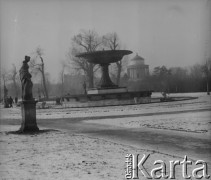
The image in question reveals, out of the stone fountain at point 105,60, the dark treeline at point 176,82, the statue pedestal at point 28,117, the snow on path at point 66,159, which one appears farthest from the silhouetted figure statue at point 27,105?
the dark treeline at point 176,82

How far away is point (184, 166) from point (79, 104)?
Answer: 83.1 ft

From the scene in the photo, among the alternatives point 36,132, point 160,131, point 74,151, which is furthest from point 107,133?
point 74,151

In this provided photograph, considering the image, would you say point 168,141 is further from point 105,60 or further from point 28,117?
point 105,60

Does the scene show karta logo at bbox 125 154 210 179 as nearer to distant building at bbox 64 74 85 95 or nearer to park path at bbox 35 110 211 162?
park path at bbox 35 110 211 162

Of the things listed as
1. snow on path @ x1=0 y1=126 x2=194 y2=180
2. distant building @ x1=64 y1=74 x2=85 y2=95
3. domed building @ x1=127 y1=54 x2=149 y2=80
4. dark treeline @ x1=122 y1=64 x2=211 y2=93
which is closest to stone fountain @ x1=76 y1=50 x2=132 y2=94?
dark treeline @ x1=122 y1=64 x2=211 y2=93

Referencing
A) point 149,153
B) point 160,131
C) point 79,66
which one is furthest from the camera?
point 79,66

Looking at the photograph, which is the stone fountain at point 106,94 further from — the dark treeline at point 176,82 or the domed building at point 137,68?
the domed building at point 137,68

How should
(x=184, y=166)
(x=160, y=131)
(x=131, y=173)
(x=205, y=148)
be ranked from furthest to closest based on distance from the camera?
1. (x=160, y=131)
2. (x=205, y=148)
3. (x=184, y=166)
4. (x=131, y=173)

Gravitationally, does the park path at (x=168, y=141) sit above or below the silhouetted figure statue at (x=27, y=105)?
below

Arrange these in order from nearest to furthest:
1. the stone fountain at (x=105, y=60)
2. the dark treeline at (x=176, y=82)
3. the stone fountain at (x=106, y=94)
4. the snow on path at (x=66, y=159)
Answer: the snow on path at (x=66, y=159), the stone fountain at (x=106, y=94), the stone fountain at (x=105, y=60), the dark treeline at (x=176, y=82)

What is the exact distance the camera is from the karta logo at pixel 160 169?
5.42m

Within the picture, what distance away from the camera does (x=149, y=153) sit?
7488 millimetres

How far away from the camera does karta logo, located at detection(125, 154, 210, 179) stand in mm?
5420

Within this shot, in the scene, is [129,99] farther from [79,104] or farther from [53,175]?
[53,175]
